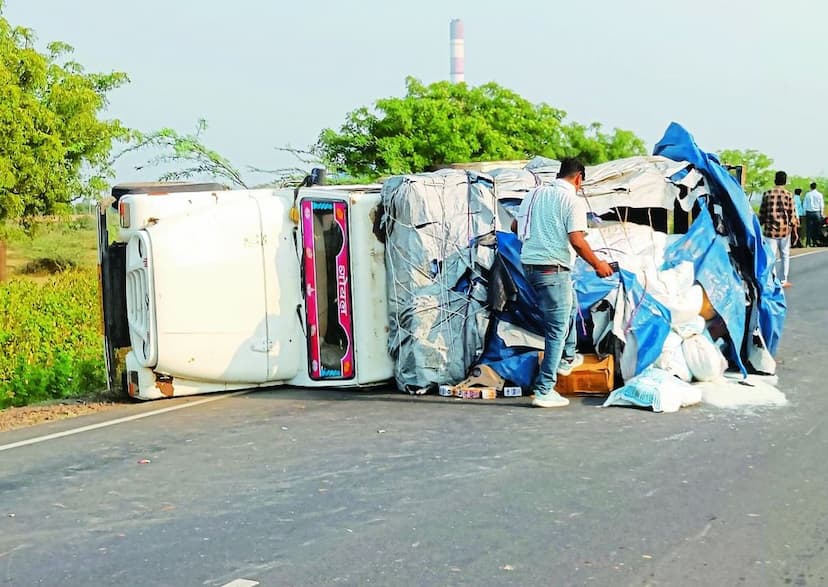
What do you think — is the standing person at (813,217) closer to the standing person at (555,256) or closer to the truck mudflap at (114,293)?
the standing person at (555,256)

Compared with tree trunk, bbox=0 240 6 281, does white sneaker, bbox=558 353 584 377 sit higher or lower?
lower

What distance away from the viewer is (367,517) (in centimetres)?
520

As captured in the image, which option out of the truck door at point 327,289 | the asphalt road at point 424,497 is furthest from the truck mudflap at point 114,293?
the truck door at point 327,289

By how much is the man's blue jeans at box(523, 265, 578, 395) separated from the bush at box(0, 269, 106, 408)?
5201mm

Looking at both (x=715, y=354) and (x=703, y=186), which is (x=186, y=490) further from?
(x=703, y=186)

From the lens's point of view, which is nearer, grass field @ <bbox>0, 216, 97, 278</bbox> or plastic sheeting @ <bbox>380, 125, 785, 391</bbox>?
plastic sheeting @ <bbox>380, 125, 785, 391</bbox>

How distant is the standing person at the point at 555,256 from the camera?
7.74 meters

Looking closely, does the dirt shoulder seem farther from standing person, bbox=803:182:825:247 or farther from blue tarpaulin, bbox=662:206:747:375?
standing person, bbox=803:182:825:247

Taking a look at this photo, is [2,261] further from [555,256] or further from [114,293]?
[555,256]

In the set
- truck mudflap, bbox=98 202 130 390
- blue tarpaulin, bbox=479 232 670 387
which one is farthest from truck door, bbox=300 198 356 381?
A: truck mudflap, bbox=98 202 130 390

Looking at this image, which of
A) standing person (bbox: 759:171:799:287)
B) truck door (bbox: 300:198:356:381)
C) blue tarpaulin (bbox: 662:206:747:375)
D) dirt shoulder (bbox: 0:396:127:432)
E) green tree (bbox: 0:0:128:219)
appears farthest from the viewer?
green tree (bbox: 0:0:128:219)

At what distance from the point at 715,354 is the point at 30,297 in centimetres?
1407

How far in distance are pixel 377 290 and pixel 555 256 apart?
65.9 inches

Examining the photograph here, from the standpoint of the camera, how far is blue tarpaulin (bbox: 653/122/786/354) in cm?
909
